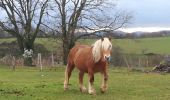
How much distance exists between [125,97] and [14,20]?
124 ft

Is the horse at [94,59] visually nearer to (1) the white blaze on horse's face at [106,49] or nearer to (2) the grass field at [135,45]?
(1) the white blaze on horse's face at [106,49]

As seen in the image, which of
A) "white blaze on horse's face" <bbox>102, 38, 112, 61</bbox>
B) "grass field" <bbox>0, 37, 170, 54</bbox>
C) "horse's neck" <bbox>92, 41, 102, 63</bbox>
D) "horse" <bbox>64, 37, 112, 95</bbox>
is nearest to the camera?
"white blaze on horse's face" <bbox>102, 38, 112, 61</bbox>

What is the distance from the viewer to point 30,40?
51.3 m

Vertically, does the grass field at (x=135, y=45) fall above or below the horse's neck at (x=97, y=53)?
above

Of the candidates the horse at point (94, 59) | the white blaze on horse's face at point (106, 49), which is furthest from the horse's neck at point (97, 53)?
the white blaze on horse's face at point (106, 49)

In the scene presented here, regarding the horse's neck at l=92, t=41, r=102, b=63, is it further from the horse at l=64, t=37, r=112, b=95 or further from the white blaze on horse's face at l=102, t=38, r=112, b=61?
the white blaze on horse's face at l=102, t=38, r=112, b=61

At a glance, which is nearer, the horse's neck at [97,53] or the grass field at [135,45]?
the horse's neck at [97,53]

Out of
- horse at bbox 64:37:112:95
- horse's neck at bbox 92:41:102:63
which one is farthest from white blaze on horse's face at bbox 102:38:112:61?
horse's neck at bbox 92:41:102:63

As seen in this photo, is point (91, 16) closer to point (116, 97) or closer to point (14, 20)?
point (14, 20)

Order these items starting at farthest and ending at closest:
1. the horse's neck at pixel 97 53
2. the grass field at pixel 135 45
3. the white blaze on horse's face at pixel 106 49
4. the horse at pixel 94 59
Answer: the grass field at pixel 135 45 → the horse's neck at pixel 97 53 → the horse at pixel 94 59 → the white blaze on horse's face at pixel 106 49

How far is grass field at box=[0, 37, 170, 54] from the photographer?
5397 cm

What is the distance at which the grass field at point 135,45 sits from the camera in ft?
177

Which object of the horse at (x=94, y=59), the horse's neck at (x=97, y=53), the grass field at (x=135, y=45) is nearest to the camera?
the horse at (x=94, y=59)

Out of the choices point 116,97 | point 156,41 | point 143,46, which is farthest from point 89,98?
point 156,41
